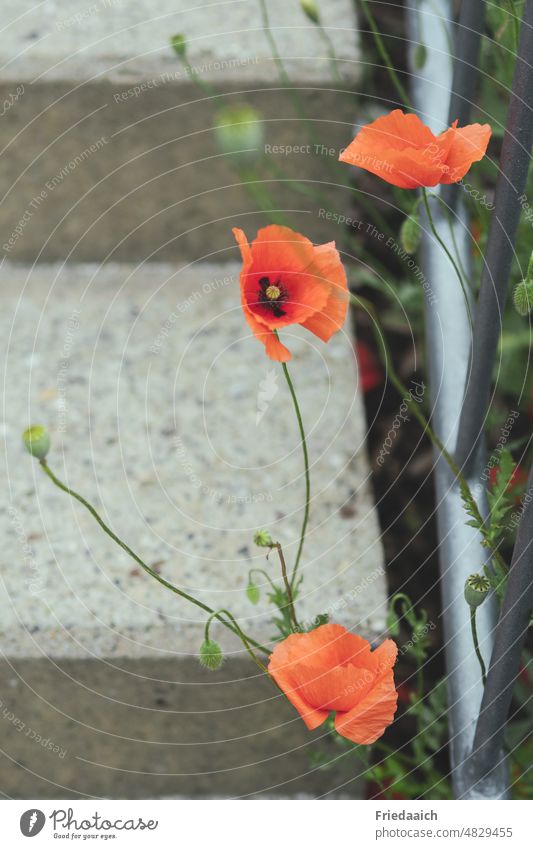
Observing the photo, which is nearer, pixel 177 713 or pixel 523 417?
pixel 177 713

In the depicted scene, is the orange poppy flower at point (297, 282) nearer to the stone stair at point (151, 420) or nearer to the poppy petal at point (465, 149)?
the poppy petal at point (465, 149)

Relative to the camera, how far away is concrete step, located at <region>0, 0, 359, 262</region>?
33.0 inches

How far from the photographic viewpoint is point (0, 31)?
90 cm

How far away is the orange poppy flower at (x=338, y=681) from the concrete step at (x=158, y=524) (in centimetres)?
20

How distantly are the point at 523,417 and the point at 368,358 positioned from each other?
156mm

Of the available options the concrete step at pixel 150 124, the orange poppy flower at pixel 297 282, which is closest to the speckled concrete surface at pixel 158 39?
the concrete step at pixel 150 124

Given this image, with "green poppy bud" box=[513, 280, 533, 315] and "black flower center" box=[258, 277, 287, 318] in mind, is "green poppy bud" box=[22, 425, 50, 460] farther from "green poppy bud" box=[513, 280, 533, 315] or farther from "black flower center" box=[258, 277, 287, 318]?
"green poppy bud" box=[513, 280, 533, 315]

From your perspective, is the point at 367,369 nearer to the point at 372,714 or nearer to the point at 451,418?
the point at 451,418

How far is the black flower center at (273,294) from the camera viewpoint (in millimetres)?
474

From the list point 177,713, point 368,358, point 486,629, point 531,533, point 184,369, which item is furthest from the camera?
point 368,358

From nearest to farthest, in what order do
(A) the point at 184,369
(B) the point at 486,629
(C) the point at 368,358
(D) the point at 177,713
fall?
(B) the point at 486,629 < (D) the point at 177,713 < (A) the point at 184,369 < (C) the point at 368,358

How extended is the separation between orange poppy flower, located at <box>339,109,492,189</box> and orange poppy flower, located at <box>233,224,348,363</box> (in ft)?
0.14
